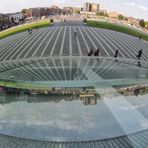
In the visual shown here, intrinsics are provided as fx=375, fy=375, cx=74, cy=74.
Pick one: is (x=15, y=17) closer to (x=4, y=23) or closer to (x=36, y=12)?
(x=36, y=12)

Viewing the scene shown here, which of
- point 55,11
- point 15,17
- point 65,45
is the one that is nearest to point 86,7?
point 55,11

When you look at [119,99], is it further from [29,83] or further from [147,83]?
[29,83]

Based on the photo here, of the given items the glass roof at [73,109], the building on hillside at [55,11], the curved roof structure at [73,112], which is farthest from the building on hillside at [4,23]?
the glass roof at [73,109]

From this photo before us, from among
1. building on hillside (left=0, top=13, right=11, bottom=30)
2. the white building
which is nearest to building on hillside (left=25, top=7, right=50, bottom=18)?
the white building

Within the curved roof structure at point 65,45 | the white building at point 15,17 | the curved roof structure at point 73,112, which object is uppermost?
the curved roof structure at point 73,112

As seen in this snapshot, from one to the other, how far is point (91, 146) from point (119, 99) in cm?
132

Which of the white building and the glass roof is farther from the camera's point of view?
the white building

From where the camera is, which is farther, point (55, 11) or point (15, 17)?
point (55, 11)

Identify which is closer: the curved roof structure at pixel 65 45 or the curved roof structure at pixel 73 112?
the curved roof structure at pixel 73 112

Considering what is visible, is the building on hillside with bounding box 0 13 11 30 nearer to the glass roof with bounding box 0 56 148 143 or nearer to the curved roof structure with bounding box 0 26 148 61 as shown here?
the curved roof structure with bounding box 0 26 148 61

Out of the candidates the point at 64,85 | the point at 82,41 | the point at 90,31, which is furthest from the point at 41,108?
the point at 90,31

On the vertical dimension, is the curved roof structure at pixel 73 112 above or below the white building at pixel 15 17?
above

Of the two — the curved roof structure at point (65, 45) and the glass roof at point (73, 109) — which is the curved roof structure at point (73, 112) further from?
the curved roof structure at point (65, 45)

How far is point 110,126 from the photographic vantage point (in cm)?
538
